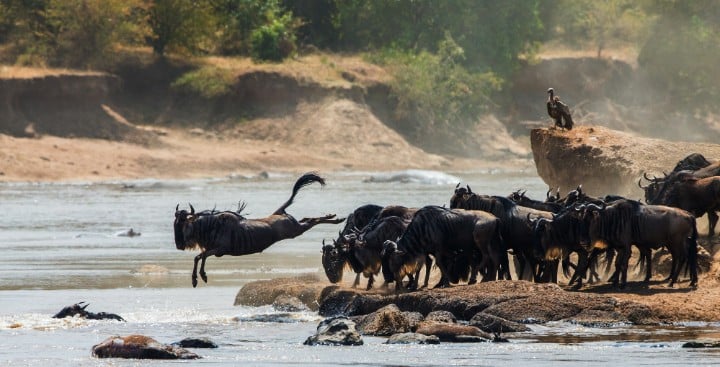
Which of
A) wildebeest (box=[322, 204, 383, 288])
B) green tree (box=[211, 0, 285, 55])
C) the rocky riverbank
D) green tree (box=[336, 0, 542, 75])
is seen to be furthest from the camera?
green tree (box=[336, 0, 542, 75])

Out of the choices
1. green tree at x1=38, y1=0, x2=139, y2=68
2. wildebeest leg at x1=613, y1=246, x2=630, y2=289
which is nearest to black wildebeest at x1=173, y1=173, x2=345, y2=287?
wildebeest leg at x1=613, y1=246, x2=630, y2=289

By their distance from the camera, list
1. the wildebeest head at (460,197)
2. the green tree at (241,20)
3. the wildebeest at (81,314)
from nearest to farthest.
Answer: the wildebeest at (81,314)
the wildebeest head at (460,197)
the green tree at (241,20)

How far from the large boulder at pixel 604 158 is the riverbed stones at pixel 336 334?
30.0ft

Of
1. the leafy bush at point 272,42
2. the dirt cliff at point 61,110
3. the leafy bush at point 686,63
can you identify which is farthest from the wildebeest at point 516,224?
the leafy bush at point 686,63

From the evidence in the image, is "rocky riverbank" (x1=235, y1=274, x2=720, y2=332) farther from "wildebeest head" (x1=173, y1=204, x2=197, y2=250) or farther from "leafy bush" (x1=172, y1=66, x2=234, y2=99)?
"leafy bush" (x1=172, y1=66, x2=234, y2=99)

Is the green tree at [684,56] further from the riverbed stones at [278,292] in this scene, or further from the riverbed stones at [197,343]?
the riverbed stones at [197,343]

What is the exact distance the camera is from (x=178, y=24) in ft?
213

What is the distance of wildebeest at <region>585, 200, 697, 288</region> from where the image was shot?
18234mm

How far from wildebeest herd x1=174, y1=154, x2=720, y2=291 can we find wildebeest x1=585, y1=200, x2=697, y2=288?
1 cm

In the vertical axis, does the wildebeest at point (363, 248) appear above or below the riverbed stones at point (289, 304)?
above

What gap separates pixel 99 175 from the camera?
171 feet

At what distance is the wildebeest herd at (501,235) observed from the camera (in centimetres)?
1833

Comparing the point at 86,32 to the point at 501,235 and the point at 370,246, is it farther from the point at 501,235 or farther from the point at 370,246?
the point at 501,235

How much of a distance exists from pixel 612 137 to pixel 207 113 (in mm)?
38280
